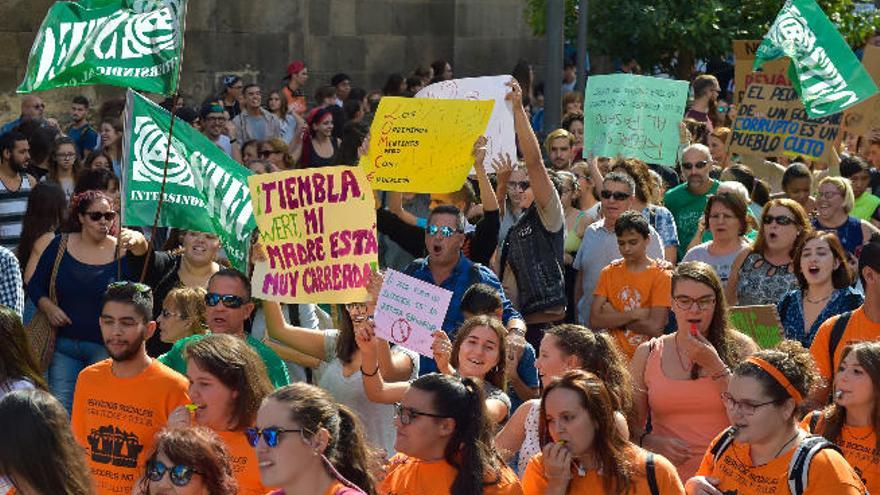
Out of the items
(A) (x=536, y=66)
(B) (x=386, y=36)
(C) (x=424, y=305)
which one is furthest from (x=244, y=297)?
(A) (x=536, y=66)

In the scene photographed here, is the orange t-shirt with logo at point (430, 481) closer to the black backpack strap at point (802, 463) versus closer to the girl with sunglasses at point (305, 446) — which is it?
the girl with sunglasses at point (305, 446)

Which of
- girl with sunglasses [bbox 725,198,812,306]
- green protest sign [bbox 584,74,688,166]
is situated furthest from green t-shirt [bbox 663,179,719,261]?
girl with sunglasses [bbox 725,198,812,306]

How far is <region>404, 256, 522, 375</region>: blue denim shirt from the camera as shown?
820 centimetres

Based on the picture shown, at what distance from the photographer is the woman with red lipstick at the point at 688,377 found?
6.73m

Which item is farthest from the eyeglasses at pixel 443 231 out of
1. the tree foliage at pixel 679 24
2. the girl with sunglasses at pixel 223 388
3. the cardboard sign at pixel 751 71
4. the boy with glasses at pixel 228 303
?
the tree foliage at pixel 679 24

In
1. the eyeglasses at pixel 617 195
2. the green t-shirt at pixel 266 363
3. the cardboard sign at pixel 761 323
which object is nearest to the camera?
the green t-shirt at pixel 266 363

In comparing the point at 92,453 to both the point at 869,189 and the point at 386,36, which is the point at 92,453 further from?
the point at 386,36

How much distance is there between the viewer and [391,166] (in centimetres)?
949

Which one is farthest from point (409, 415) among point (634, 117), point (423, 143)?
point (634, 117)

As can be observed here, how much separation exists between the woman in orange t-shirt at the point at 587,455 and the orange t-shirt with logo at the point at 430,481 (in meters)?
0.13

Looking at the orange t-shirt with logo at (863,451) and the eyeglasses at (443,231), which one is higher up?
the eyeglasses at (443,231)

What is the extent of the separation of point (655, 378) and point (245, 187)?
2831 mm

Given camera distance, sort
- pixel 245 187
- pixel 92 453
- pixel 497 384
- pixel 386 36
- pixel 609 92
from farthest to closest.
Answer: pixel 386 36
pixel 609 92
pixel 245 187
pixel 497 384
pixel 92 453

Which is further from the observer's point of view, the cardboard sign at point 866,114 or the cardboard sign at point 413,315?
the cardboard sign at point 866,114
